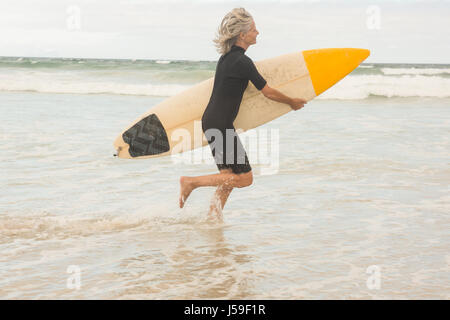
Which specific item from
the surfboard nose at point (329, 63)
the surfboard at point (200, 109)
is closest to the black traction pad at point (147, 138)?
the surfboard at point (200, 109)

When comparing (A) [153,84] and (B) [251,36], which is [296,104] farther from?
(A) [153,84]

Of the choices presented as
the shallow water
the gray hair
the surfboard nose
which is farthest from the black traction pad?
the surfboard nose

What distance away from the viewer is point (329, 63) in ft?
16.1

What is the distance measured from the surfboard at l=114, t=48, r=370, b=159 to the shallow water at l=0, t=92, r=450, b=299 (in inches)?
21.3

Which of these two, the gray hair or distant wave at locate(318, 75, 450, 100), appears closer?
the gray hair

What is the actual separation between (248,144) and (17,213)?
4.41 m

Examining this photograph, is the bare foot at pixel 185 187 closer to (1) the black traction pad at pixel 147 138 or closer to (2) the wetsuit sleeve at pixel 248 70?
(1) the black traction pad at pixel 147 138

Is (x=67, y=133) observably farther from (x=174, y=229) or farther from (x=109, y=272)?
(x=109, y=272)

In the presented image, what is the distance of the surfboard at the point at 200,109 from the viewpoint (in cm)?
461

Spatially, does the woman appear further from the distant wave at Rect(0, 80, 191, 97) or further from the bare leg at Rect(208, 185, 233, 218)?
the distant wave at Rect(0, 80, 191, 97)

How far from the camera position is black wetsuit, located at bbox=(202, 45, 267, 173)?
393 centimetres
